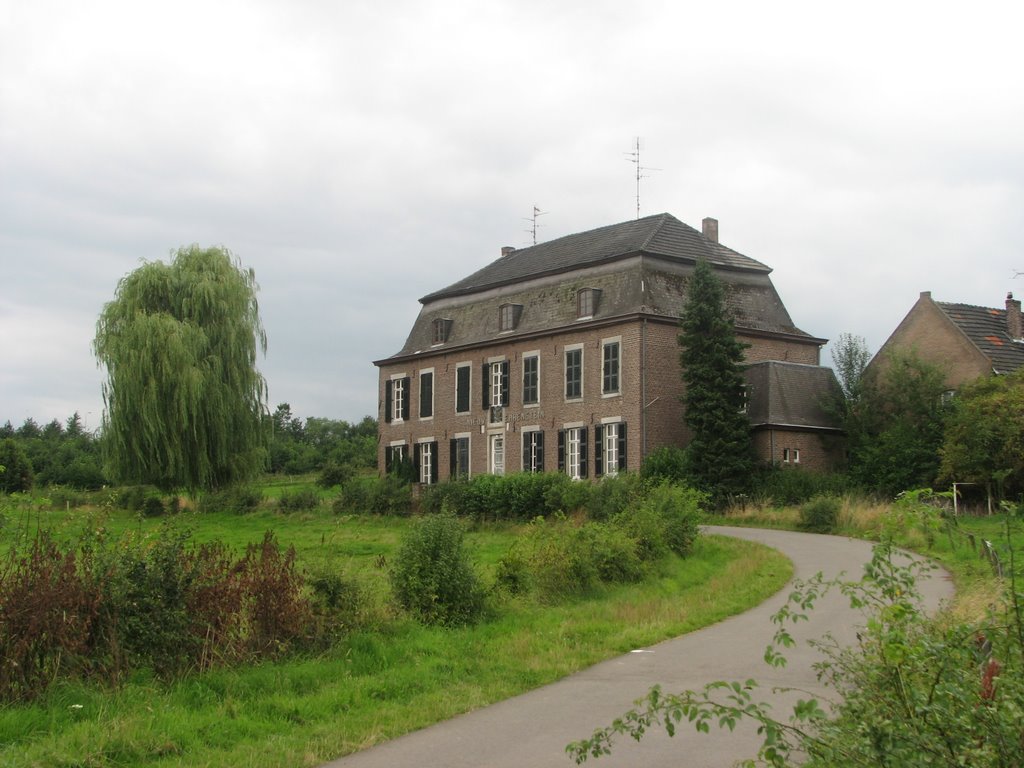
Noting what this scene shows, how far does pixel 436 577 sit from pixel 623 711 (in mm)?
4768

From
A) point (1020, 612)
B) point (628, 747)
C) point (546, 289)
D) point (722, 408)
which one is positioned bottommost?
point (628, 747)

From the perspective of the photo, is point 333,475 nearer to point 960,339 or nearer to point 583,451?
point 583,451

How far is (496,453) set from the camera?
47750 millimetres

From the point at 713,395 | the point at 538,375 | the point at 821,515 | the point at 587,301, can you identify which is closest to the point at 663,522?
the point at 821,515

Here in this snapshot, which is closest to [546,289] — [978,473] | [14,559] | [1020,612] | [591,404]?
[591,404]

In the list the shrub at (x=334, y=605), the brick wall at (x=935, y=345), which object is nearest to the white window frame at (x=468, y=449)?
the brick wall at (x=935, y=345)

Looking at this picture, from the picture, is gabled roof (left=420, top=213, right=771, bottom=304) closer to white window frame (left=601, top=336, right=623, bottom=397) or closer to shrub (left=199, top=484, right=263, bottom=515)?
white window frame (left=601, top=336, right=623, bottom=397)

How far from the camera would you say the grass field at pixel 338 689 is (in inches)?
338

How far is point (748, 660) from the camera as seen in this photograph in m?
12.8

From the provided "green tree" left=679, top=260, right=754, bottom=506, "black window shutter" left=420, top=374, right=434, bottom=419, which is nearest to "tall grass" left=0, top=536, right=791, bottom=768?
"green tree" left=679, top=260, right=754, bottom=506

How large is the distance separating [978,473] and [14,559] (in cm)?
2963

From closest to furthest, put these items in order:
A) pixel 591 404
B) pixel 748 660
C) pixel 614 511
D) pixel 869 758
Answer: pixel 869 758
pixel 748 660
pixel 614 511
pixel 591 404

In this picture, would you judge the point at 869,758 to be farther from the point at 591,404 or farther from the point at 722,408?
the point at 591,404

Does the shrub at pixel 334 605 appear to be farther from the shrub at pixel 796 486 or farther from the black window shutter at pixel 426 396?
the black window shutter at pixel 426 396
